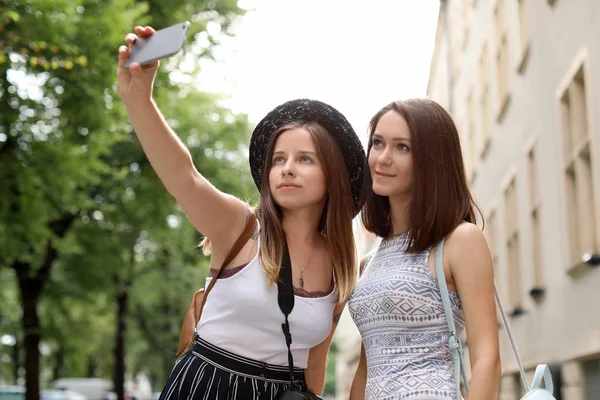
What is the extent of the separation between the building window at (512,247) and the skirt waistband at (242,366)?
46.8 ft

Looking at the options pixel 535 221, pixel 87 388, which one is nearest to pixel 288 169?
pixel 535 221

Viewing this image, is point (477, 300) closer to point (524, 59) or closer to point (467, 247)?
point (467, 247)

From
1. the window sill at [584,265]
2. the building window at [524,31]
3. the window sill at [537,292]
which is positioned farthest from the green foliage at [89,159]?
the window sill at [537,292]

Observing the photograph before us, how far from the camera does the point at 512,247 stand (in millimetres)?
18609

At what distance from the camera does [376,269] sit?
386 cm

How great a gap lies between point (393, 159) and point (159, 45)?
1.08 metres

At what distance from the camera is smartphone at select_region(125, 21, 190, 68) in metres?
2.99

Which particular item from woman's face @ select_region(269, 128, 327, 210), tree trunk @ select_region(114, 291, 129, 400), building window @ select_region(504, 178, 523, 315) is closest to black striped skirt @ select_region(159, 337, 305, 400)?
woman's face @ select_region(269, 128, 327, 210)

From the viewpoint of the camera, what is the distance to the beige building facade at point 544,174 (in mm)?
11680

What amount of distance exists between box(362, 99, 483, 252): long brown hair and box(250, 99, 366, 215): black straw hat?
267 mm

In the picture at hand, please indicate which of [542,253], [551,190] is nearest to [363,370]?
[551,190]

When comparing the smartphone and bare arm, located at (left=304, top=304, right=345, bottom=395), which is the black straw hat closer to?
bare arm, located at (left=304, top=304, right=345, bottom=395)

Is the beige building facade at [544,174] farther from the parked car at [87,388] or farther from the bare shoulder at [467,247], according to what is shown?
the parked car at [87,388]

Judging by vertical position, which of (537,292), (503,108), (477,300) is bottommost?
(537,292)
